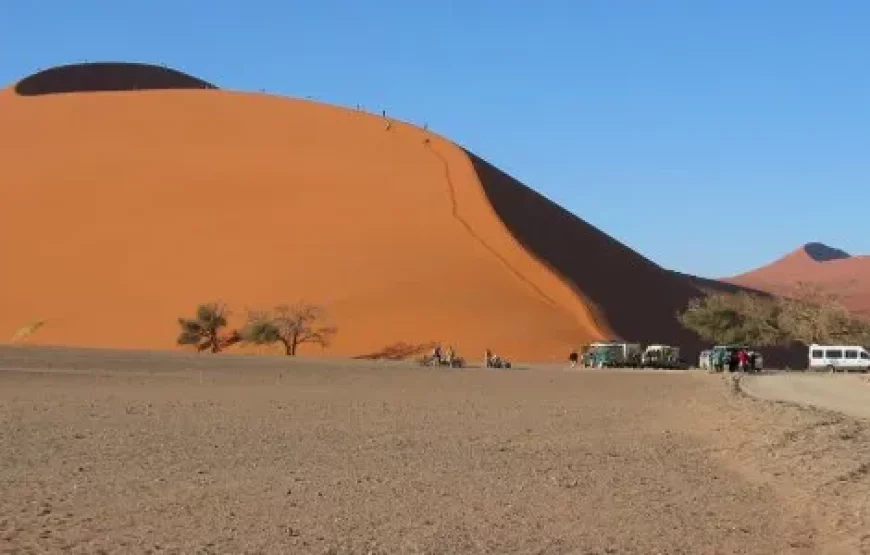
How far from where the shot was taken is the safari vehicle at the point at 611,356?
53.0 meters

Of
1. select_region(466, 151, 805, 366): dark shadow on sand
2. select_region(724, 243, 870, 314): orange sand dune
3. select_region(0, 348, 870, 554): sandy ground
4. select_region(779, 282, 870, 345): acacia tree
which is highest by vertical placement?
select_region(724, 243, 870, 314): orange sand dune

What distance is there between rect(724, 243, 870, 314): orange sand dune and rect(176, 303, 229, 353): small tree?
267ft

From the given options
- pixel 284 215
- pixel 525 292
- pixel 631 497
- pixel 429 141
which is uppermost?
pixel 429 141

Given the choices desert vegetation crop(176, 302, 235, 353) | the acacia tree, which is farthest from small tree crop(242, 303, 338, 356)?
Answer: the acacia tree

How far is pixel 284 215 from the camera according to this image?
70.8 metres

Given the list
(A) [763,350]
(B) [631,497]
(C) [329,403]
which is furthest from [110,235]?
(B) [631,497]

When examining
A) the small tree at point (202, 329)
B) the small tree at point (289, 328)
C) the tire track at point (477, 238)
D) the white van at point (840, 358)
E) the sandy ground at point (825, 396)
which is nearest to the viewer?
the sandy ground at point (825, 396)

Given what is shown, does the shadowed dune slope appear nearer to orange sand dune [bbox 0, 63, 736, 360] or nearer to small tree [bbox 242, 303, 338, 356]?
orange sand dune [bbox 0, 63, 736, 360]

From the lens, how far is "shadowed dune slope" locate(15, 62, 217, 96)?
110 metres

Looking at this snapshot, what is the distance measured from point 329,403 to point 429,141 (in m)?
62.9

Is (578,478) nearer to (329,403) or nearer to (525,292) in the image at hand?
(329,403)

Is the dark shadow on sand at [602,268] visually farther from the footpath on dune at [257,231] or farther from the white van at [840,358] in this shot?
the white van at [840,358]

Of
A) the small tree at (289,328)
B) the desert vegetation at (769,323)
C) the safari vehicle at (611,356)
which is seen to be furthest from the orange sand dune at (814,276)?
the small tree at (289,328)

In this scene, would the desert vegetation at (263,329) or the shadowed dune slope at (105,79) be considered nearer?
the desert vegetation at (263,329)
